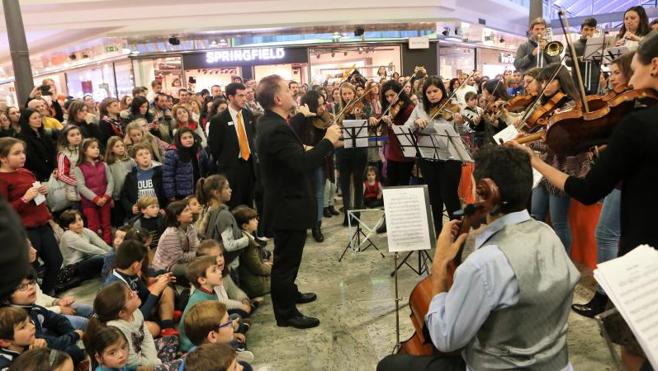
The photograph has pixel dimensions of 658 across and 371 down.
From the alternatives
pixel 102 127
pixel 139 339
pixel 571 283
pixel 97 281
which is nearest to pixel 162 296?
pixel 139 339

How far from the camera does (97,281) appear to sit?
15.8 ft

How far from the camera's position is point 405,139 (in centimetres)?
461

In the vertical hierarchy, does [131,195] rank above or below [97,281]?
above

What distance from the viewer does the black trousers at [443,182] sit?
4449 millimetres

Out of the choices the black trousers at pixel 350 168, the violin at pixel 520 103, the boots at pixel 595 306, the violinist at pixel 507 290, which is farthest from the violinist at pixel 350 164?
the violinist at pixel 507 290

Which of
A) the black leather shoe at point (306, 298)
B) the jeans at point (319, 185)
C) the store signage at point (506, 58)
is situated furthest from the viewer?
the store signage at point (506, 58)

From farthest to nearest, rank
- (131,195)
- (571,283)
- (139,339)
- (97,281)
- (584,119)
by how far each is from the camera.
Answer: (131,195) < (97,281) < (139,339) < (584,119) < (571,283)

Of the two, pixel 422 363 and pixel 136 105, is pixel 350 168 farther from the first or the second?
pixel 422 363

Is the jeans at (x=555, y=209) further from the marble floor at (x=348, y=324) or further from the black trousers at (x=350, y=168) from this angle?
the black trousers at (x=350, y=168)

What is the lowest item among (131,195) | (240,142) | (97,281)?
(97,281)

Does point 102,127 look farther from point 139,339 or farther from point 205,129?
point 139,339

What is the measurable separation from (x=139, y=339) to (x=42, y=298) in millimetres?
1307

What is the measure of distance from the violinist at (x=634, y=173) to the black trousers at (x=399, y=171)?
320 centimetres

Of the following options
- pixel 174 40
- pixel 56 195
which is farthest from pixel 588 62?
pixel 174 40
